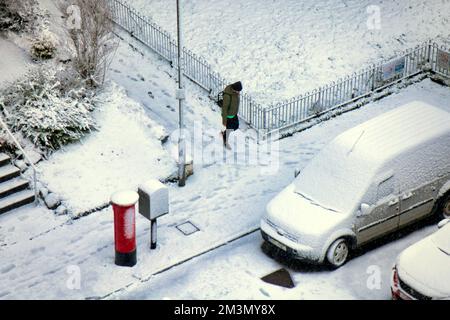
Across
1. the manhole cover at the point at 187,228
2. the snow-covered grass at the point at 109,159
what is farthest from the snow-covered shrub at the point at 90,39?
the manhole cover at the point at 187,228

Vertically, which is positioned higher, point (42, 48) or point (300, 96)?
point (42, 48)

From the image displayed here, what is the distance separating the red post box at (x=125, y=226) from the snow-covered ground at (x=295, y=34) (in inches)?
280

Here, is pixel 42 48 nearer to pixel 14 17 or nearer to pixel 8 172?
pixel 14 17

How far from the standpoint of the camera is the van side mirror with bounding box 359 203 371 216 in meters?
14.5

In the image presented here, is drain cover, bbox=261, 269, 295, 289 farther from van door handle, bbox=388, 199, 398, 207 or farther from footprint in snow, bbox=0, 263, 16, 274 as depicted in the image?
footprint in snow, bbox=0, 263, 16, 274

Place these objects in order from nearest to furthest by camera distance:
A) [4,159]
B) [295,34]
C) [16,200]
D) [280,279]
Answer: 1. [280,279]
2. [16,200]
3. [4,159]
4. [295,34]

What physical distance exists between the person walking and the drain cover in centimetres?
454

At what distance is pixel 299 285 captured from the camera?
14.4 m

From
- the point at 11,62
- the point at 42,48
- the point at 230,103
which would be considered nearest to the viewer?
the point at 230,103

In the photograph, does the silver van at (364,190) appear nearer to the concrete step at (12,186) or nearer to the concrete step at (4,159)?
the concrete step at (12,186)

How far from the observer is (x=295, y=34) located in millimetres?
23078

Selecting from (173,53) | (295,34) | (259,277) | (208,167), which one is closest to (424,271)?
(259,277)

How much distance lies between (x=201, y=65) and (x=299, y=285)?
27.7 ft

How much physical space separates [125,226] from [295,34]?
1047 cm
